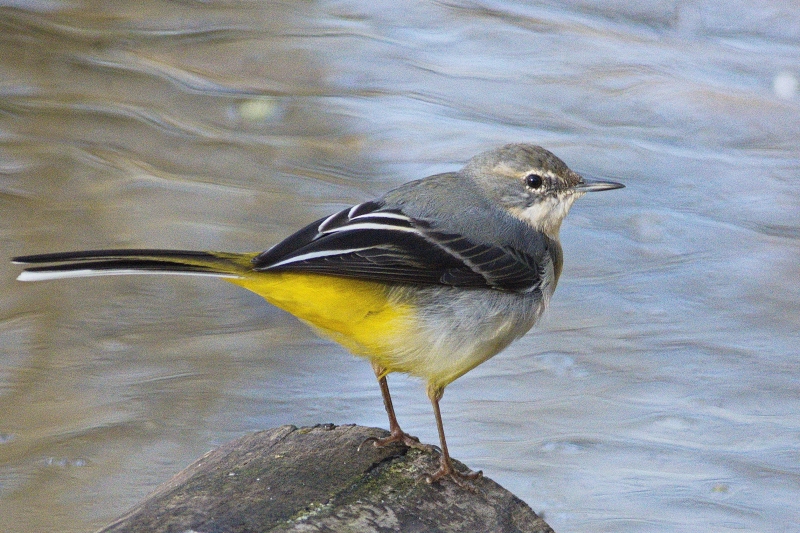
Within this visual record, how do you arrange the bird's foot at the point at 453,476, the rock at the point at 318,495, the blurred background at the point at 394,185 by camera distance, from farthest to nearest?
the blurred background at the point at 394,185 → the bird's foot at the point at 453,476 → the rock at the point at 318,495

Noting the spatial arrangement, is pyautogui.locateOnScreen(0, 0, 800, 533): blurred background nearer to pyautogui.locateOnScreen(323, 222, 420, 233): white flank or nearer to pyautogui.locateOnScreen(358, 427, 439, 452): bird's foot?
pyautogui.locateOnScreen(358, 427, 439, 452): bird's foot

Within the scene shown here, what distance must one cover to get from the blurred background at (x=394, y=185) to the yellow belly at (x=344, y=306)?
2.55m

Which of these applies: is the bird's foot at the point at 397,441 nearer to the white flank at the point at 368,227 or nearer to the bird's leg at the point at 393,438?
the bird's leg at the point at 393,438

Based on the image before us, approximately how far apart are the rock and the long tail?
2.26 feet

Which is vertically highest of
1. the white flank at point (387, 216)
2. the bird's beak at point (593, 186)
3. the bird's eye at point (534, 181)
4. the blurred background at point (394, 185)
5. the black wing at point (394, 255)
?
the bird's eye at point (534, 181)

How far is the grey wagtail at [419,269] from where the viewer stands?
426 cm

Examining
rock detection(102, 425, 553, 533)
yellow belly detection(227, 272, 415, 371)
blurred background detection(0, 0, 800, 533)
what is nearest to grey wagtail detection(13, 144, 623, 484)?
yellow belly detection(227, 272, 415, 371)

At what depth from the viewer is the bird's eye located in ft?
16.4

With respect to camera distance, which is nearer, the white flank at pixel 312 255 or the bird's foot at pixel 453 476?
the bird's foot at pixel 453 476

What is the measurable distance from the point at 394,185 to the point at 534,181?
546cm

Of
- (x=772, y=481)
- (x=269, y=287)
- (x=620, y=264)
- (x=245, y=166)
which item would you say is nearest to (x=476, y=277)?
(x=269, y=287)

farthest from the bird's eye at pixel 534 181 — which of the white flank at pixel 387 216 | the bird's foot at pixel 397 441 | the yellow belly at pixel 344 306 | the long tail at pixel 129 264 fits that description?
the long tail at pixel 129 264

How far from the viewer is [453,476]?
154 inches

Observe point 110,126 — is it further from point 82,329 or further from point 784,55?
point 784,55
